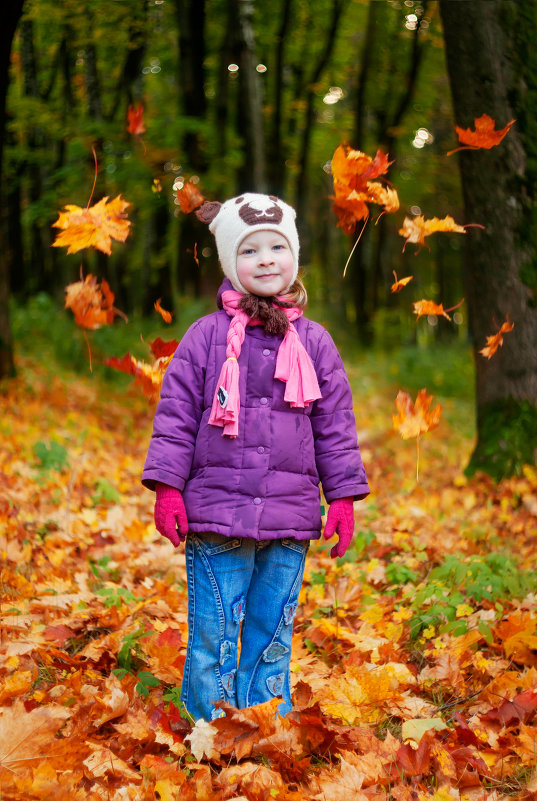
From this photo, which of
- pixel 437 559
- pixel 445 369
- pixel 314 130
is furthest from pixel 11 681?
pixel 314 130

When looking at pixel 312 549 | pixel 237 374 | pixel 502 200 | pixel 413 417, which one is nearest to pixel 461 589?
pixel 413 417

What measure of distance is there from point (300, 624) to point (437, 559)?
39.3 inches

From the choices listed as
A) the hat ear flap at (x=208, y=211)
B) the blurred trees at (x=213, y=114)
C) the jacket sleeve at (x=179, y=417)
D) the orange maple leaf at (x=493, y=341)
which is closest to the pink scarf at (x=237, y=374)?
the jacket sleeve at (x=179, y=417)

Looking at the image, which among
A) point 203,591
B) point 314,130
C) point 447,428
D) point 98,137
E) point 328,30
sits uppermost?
point 328,30

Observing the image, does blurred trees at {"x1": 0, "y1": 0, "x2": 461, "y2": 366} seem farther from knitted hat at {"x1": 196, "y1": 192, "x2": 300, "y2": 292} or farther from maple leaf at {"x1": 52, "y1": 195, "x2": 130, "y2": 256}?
knitted hat at {"x1": 196, "y1": 192, "x2": 300, "y2": 292}

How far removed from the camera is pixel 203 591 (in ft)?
8.74

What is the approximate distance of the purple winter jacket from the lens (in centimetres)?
257

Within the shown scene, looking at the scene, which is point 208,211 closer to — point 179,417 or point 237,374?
point 237,374

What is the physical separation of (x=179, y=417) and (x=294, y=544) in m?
0.64

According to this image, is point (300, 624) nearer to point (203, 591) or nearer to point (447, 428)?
point (203, 591)

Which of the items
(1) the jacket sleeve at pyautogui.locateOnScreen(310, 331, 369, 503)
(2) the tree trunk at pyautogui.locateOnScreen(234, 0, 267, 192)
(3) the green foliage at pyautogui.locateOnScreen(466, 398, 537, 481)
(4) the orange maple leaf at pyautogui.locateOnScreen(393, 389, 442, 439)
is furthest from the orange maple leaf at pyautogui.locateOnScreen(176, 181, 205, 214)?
(2) the tree trunk at pyautogui.locateOnScreen(234, 0, 267, 192)

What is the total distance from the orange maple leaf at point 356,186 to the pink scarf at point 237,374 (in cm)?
82

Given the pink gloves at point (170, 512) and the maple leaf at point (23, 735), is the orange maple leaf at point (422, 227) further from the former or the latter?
the maple leaf at point (23, 735)

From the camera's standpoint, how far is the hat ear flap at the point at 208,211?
2920 millimetres
